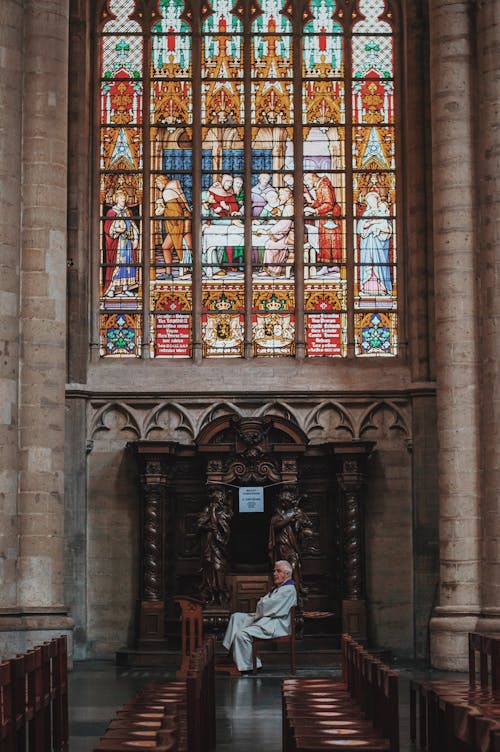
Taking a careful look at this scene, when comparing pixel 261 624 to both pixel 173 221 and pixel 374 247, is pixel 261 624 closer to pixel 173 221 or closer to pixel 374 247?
pixel 374 247

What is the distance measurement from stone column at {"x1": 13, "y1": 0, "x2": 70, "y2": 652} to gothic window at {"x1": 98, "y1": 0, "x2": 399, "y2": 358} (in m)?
3.88

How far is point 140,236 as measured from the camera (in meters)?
24.0

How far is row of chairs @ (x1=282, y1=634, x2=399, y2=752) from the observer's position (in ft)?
28.7

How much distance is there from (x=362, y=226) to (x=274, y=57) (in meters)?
3.11

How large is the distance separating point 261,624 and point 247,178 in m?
8.33

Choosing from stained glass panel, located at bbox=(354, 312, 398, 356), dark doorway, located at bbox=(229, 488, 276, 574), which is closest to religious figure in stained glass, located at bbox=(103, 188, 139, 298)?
stained glass panel, located at bbox=(354, 312, 398, 356)

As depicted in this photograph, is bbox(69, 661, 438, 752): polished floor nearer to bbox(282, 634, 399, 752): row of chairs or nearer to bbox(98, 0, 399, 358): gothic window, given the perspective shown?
bbox(282, 634, 399, 752): row of chairs

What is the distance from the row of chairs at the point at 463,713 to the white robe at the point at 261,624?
487 centimetres

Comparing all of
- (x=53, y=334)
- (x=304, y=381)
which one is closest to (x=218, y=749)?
(x=53, y=334)

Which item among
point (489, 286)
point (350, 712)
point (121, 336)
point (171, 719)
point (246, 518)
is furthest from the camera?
point (121, 336)

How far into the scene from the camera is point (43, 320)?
19.6 meters

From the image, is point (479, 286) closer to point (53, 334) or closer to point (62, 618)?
point (53, 334)

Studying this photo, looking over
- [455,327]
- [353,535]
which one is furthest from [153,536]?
[455,327]

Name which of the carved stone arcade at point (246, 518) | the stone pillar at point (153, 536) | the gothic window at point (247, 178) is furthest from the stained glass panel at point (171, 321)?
the stone pillar at point (153, 536)
